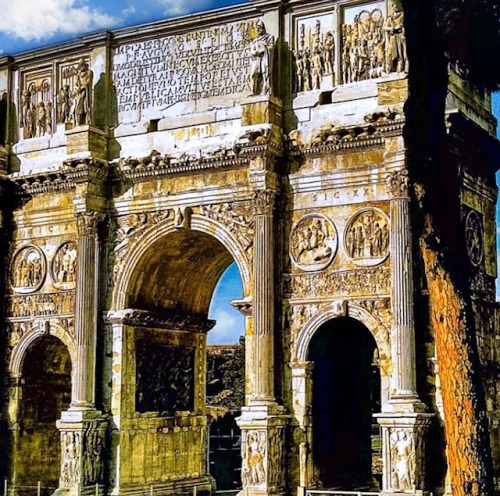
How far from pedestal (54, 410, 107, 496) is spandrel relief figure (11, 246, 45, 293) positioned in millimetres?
3216

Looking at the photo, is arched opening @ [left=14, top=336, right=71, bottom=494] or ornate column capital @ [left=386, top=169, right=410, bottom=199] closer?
ornate column capital @ [left=386, top=169, right=410, bottom=199]

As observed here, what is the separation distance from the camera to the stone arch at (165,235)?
20391 millimetres

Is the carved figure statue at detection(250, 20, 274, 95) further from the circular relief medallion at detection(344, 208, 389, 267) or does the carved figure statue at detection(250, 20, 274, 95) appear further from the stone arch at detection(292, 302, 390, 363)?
the stone arch at detection(292, 302, 390, 363)

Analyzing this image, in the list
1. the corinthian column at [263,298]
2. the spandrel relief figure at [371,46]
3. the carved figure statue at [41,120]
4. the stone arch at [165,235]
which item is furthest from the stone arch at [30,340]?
the spandrel relief figure at [371,46]

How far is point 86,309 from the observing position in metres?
21.5

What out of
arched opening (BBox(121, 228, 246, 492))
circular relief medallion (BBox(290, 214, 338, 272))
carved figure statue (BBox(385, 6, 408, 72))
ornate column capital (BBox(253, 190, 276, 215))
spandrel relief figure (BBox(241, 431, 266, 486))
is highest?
carved figure statue (BBox(385, 6, 408, 72))

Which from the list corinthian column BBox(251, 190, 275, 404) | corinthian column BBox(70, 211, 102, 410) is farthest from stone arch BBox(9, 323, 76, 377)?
corinthian column BBox(251, 190, 275, 404)

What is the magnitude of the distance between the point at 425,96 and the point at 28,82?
1634 cm

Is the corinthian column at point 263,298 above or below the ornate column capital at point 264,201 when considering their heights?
below

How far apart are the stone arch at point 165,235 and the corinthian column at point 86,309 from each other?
20.2 inches

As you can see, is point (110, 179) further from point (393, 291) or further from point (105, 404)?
point (393, 291)

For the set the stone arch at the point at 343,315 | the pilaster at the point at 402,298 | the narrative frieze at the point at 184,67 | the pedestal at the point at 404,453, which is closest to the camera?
the pedestal at the point at 404,453

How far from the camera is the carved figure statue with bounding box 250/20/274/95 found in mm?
20062

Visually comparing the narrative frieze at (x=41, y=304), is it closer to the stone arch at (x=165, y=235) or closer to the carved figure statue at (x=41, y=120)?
the stone arch at (x=165, y=235)
